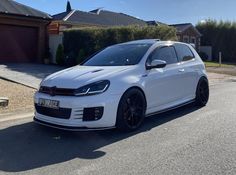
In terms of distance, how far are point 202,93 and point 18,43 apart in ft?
46.6

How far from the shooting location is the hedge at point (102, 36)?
19.8 m

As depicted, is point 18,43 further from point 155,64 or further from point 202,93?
point 155,64

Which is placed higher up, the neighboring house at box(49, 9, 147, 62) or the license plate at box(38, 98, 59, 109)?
the neighboring house at box(49, 9, 147, 62)

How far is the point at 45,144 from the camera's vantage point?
614cm

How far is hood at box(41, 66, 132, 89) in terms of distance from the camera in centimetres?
647

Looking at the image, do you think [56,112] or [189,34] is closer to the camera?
[56,112]

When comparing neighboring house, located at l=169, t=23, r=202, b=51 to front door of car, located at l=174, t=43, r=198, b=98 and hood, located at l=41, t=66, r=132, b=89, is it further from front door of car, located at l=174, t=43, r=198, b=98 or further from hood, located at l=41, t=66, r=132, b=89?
hood, located at l=41, t=66, r=132, b=89

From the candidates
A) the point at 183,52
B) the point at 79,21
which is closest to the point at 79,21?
the point at 79,21

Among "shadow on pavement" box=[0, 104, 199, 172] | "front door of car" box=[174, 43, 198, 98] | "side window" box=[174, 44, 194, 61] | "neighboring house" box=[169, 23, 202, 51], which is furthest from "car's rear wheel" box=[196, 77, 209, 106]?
"neighboring house" box=[169, 23, 202, 51]

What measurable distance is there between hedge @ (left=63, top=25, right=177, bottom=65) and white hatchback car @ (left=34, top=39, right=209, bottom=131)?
36.5 feet

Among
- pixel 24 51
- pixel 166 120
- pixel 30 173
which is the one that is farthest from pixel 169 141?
pixel 24 51

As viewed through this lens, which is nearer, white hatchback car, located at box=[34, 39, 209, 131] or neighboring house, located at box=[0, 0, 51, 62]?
white hatchback car, located at box=[34, 39, 209, 131]

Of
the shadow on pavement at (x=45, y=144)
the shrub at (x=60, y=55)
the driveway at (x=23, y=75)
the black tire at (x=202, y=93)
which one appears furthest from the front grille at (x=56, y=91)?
the shrub at (x=60, y=55)

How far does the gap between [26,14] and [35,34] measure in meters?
1.34
